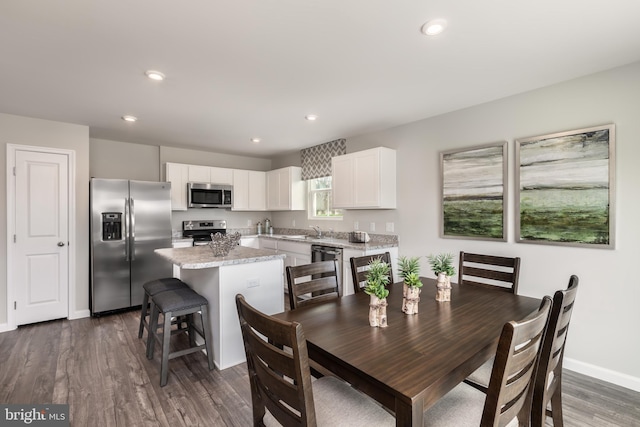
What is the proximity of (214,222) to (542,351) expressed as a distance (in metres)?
5.16

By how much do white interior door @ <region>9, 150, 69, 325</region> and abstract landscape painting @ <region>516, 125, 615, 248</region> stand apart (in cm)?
517

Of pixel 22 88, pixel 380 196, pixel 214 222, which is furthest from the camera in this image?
pixel 214 222

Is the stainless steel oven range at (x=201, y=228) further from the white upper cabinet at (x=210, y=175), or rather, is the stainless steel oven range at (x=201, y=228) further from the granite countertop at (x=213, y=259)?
the granite countertop at (x=213, y=259)

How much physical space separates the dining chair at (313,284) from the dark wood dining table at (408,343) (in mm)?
189

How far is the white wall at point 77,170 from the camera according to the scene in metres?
3.43

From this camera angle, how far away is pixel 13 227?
3484 millimetres

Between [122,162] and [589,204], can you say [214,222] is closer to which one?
[122,162]

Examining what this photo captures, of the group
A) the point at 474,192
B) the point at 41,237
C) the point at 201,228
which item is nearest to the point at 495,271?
the point at 474,192

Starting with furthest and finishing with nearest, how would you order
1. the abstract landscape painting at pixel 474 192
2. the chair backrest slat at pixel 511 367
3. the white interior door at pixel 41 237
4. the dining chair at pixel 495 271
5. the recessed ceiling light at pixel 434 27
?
the white interior door at pixel 41 237, the abstract landscape painting at pixel 474 192, the dining chair at pixel 495 271, the recessed ceiling light at pixel 434 27, the chair backrest slat at pixel 511 367

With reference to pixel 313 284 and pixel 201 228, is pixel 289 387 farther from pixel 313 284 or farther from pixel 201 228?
pixel 201 228

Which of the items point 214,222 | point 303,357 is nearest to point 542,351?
point 303,357

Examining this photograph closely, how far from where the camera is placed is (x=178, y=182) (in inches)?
195

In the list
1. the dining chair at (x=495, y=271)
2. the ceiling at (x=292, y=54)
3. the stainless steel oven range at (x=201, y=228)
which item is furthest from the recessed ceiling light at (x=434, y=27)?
the stainless steel oven range at (x=201, y=228)

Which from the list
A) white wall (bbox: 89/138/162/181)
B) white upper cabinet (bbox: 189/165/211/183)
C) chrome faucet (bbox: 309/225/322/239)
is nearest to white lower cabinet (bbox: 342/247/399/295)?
chrome faucet (bbox: 309/225/322/239)
